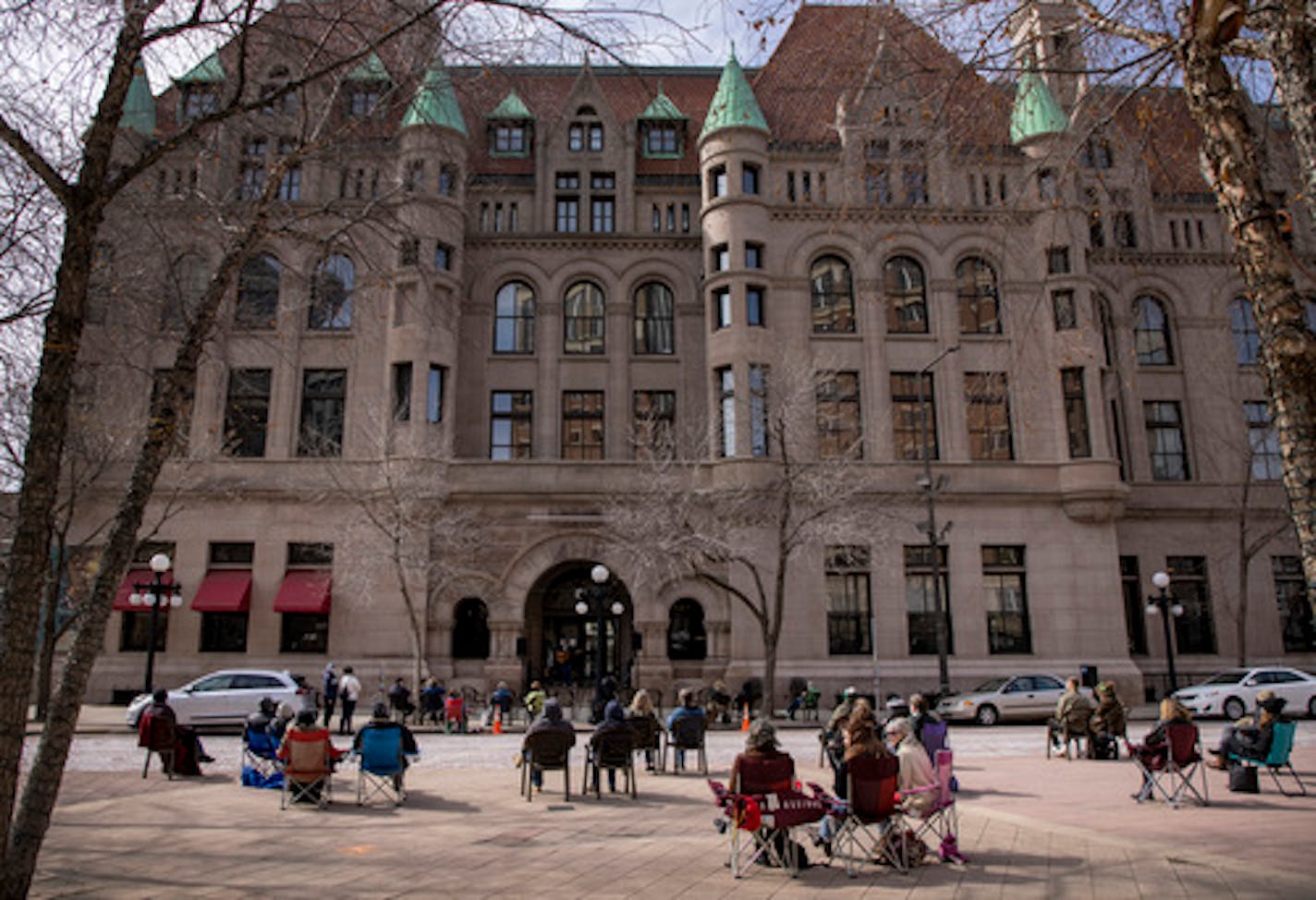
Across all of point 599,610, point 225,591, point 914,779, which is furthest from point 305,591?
point 914,779

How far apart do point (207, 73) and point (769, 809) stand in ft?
30.8

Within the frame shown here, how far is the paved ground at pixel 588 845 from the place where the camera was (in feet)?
24.6

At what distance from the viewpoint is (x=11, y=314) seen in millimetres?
12008

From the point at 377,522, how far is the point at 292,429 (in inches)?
267

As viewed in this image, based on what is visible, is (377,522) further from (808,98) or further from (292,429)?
(808,98)

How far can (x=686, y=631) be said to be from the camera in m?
31.1

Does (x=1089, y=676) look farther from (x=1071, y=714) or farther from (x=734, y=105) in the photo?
(x=734, y=105)

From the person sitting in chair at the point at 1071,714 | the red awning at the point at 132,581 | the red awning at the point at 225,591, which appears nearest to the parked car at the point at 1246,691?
the person sitting in chair at the point at 1071,714

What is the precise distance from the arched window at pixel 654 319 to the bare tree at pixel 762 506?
14.3ft

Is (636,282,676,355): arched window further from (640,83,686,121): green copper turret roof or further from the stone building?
(640,83,686,121): green copper turret roof

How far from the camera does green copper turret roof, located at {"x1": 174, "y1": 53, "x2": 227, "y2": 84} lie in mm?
8657

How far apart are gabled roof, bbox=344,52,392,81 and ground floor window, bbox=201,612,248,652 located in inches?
949

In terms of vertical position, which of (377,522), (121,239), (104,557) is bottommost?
(104,557)

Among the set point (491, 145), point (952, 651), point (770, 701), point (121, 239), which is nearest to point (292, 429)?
point (491, 145)
